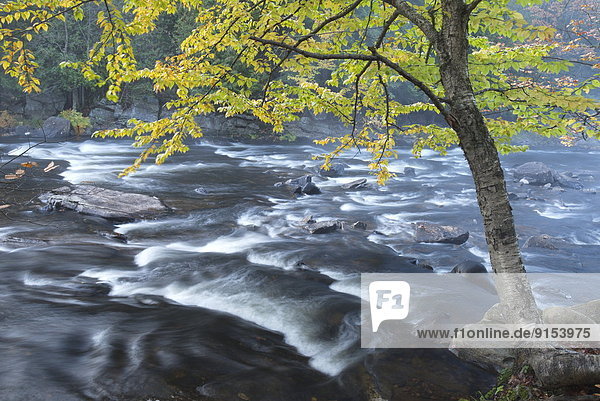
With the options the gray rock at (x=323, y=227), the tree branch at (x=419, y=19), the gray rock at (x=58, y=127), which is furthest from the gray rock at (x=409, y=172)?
the gray rock at (x=58, y=127)

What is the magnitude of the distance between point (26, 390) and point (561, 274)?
10.7 metres

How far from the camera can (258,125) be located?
3559 cm

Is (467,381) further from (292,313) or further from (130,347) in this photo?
(130,347)

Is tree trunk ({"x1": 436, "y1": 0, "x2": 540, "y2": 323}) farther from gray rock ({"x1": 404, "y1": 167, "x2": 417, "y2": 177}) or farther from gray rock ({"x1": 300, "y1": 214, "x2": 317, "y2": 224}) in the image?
gray rock ({"x1": 404, "y1": 167, "x2": 417, "y2": 177})

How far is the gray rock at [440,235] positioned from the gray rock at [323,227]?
7.69ft

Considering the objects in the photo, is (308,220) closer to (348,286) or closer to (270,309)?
(348,286)

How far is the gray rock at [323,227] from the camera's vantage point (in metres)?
11.9

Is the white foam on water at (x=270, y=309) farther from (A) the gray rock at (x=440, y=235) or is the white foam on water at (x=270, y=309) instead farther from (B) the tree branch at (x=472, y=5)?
(A) the gray rock at (x=440, y=235)

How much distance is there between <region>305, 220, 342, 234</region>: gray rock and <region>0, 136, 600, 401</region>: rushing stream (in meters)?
0.45

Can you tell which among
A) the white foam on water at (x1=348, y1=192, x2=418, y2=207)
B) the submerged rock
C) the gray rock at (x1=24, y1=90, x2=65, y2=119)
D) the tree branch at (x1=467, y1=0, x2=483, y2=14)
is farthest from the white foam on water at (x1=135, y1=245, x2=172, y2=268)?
the gray rock at (x1=24, y1=90, x2=65, y2=119)

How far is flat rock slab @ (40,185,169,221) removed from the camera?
11.8m

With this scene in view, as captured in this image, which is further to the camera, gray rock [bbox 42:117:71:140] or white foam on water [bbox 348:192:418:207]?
gray rock [bbox 42:117:71:140]

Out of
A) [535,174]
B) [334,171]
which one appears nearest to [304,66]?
[334,171]

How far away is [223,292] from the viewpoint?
765cm
